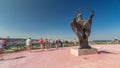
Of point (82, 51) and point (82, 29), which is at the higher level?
point (82, 29)

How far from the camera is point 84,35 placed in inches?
524

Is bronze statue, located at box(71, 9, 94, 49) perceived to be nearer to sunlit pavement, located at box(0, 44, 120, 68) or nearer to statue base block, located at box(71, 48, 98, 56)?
statue base block, located at box(71, 48, 98, 56)

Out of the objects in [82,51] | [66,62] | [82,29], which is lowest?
[66,62]

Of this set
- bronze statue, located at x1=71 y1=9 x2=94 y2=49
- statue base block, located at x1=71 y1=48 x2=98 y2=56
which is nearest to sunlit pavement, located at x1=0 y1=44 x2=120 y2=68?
statue base block, located at x1=71 y1=48 x2=98 y2=56

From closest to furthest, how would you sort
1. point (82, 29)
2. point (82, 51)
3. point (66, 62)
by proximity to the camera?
point (66, 62)
point (82, 51)
point (82, 29)

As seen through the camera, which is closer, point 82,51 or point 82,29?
point 82,51

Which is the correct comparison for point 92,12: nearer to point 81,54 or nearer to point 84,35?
point 84,35

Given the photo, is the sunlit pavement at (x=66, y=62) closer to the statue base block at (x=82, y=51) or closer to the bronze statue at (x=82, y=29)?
the statue base block at (x=82, y=51)

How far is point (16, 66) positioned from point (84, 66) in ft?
→ 14.0

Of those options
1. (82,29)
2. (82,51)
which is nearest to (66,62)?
(82,51)

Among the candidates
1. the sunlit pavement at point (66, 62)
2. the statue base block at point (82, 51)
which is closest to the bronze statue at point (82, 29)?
the statue base block at point (82, 51)

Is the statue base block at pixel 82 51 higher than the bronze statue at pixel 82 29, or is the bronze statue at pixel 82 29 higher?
the bronze statue at pixel 82 29

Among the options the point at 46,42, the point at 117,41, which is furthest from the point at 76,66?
the point at 117,41

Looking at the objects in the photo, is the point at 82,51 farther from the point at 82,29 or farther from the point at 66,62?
the point at 66,62
